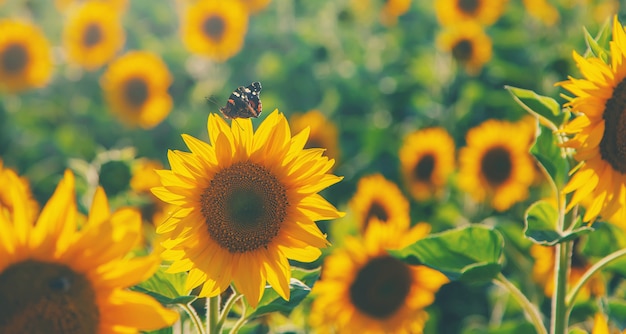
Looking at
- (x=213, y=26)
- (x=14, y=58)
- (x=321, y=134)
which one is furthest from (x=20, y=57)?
(x=321, y=134)

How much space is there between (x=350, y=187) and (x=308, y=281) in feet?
7.29

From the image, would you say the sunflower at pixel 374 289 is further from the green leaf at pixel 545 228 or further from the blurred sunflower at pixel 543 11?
the blurred sunflower at pixel 543 11

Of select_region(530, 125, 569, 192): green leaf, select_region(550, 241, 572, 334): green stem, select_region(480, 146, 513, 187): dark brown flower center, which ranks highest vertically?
select_region(530, 125, 569, 192): green leaf

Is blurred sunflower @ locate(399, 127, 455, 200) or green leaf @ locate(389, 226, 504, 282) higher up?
green leaf @ locate(389, 226, 504, 282)

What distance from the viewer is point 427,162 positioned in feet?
11.3

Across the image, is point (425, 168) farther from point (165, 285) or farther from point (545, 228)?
point (165, 285)

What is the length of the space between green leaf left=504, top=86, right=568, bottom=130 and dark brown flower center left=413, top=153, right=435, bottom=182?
199 centimetres

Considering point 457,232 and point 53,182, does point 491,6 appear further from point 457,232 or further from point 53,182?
point 457,232

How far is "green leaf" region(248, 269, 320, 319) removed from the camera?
134 centimetres

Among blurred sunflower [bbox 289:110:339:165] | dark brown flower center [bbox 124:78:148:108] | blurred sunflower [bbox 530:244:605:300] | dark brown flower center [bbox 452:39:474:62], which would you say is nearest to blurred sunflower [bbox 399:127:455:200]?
blurred sunflower [bbox 289:110:339:165]

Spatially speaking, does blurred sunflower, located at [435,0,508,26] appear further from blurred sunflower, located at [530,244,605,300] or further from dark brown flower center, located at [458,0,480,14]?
blurred sunflower, located at [530,244,605,300]

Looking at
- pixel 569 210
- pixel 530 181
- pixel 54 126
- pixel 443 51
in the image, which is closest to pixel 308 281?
pixel 569 210

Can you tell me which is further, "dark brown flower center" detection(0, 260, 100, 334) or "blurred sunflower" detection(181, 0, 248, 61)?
"blurred sunflower" detection(181, 0, 248, 61)

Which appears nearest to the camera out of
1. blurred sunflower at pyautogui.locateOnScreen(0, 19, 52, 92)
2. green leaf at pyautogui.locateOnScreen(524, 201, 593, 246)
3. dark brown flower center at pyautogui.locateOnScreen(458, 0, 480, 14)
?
green leaf at pyautogui.locateOnScreen(524, 201, 593, 246)
